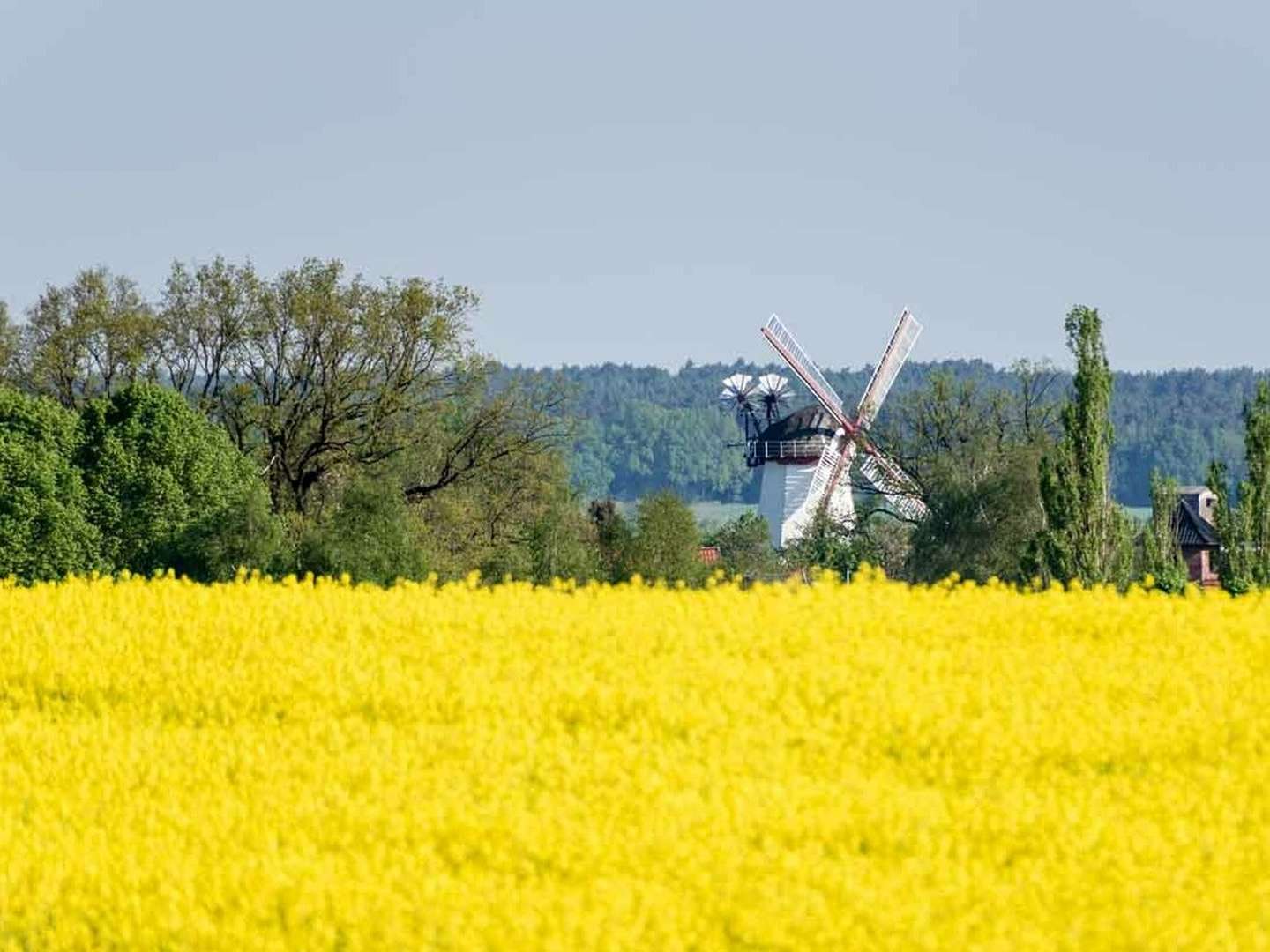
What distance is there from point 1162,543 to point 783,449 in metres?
43.9

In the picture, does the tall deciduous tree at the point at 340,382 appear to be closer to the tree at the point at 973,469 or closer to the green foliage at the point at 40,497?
the green foliage at the point at 40,497

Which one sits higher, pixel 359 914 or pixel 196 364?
pixel 196 364

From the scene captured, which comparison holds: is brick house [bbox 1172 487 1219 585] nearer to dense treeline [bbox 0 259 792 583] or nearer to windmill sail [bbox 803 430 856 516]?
windmill sail [bbox 803 430 856 516]

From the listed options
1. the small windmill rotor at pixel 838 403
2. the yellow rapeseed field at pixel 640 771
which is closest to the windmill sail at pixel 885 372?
the small windmill rotor at pixel 838 403

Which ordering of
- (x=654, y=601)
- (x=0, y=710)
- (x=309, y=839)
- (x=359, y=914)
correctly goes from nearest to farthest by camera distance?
(x=359, y=914) < (x=309, y=839) < (x=0, y=710) < (x=654, y=601)

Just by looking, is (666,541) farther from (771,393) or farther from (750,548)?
(771,393)

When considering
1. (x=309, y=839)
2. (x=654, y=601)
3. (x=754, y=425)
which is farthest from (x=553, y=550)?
(x=754, y=425)

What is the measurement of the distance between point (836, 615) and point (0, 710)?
19.4ft

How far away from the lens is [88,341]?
2687 inches

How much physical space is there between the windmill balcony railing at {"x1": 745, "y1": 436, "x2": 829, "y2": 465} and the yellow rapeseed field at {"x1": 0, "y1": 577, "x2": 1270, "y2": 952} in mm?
97937

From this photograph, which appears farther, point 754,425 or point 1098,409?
point 754,425

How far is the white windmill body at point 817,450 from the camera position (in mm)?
105250

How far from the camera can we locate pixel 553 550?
62.3 meters

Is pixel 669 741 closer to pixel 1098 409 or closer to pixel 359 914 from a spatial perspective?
pixel 359 914
